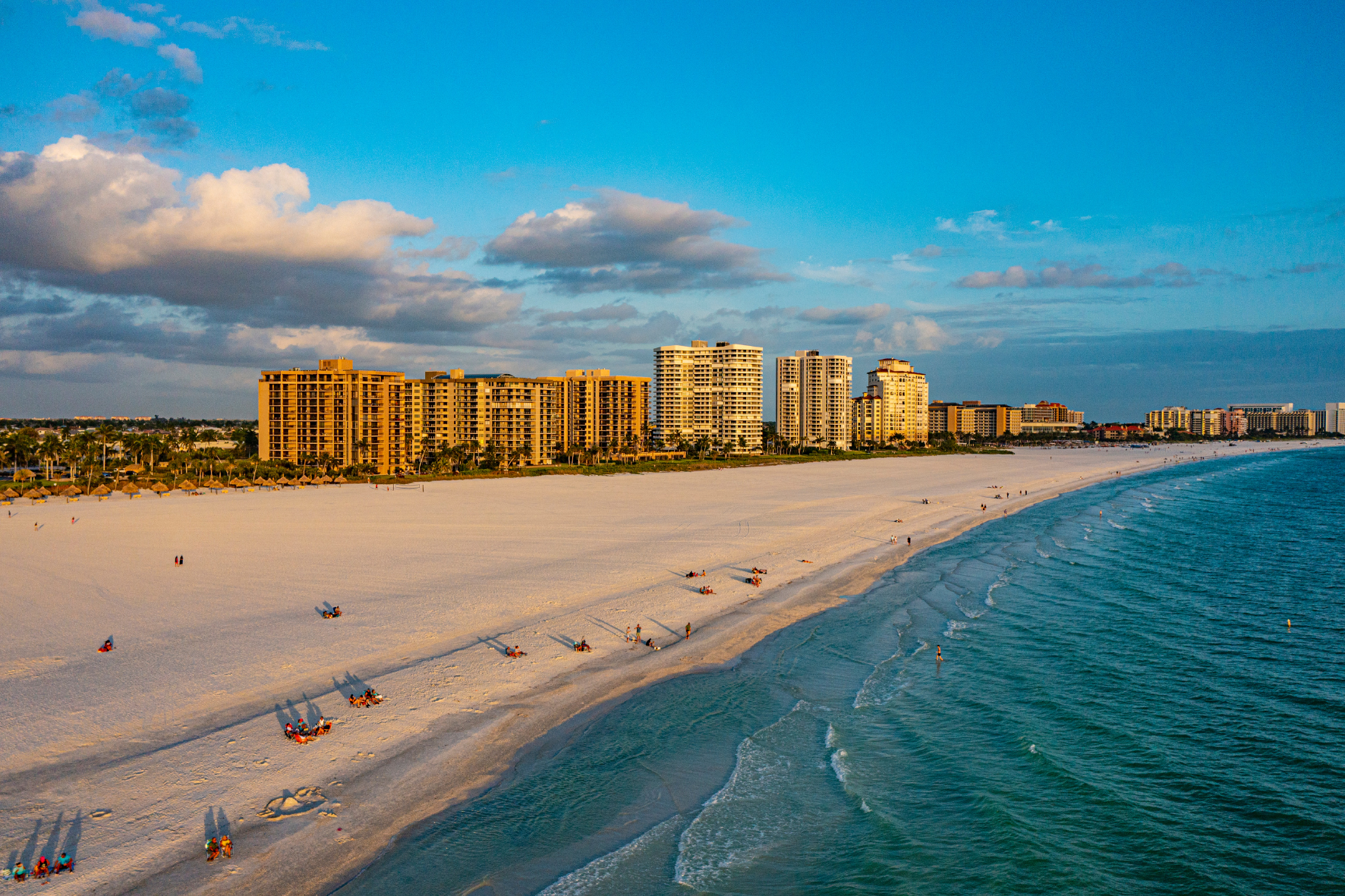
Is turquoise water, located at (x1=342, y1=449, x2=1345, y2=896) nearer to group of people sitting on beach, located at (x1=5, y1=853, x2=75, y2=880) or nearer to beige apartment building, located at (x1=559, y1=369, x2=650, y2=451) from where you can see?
→ group of people sitting on beach, located at (x1=5, y1=853, x2=75, y2=880)

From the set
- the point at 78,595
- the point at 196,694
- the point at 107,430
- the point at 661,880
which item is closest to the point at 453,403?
the point at 107,430

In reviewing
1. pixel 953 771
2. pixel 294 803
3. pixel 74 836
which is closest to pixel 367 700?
pixel 294 803

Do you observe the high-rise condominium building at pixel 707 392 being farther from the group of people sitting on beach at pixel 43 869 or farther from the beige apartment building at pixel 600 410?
the group of people sitting on beach at pixel 43 869

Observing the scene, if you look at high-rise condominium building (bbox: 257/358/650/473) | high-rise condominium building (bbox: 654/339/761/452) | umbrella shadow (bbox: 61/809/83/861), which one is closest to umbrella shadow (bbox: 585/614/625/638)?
umbrella shadow (bbox: 61/809/83/861)

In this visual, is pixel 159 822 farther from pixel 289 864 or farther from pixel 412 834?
pixel 412 834

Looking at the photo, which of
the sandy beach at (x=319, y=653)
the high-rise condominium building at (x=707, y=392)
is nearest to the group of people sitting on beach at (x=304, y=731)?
the sandy beach at (x=319, y=653)
